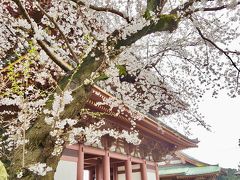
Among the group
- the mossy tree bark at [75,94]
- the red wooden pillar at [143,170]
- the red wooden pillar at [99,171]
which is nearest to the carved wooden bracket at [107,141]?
the red wooden pillar at [99,171]

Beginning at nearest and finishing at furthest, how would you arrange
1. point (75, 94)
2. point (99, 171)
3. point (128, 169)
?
point (75, 94) → point (128, 169) → point (99, 171)

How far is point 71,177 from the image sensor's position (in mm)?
5832

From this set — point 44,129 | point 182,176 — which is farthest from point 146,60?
point 182,176

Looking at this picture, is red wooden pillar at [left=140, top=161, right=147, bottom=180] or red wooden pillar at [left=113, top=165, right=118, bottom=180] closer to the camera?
red wooden pillar at [left=140, top=161, right=147, bottom=180]

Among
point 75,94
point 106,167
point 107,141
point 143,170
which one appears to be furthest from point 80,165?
point 143,170

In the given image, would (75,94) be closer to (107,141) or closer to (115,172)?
(107,141)

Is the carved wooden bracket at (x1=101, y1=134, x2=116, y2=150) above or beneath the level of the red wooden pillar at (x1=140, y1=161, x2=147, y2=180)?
above

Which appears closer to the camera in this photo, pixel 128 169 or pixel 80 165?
pixel 80 165

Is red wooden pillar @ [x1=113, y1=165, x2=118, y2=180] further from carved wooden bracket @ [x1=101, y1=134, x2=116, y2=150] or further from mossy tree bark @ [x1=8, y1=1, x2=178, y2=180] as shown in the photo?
mossy tree bark @ [x1=8, y1=1, x2=178, y2=180]

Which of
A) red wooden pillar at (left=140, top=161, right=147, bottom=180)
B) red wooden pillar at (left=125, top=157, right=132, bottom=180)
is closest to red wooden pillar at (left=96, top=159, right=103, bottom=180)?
red wooden pillar at (left=125, top=157, right=132, bottom=180)

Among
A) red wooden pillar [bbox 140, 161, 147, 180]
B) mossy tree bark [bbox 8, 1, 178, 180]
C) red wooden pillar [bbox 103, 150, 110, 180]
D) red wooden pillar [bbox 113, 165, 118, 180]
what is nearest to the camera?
mossy tree bark [bbox 8, 1, 178, 180]

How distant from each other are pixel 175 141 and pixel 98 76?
7.87 meters

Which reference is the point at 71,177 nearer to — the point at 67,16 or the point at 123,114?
the point at 123,114

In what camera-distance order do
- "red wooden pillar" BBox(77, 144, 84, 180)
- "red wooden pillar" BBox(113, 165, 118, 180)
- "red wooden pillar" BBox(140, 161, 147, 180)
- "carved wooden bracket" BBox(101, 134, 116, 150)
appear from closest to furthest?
"red wooden pillar" BBox(77, 144, 84, 180) < "carved wooden bracket" BBox(101, 134, 116, 150) < "red wooden pillar" BBox(140, 161, 147, 180) < "red wooden pillar" BBox(113, 165, 118, 180)
